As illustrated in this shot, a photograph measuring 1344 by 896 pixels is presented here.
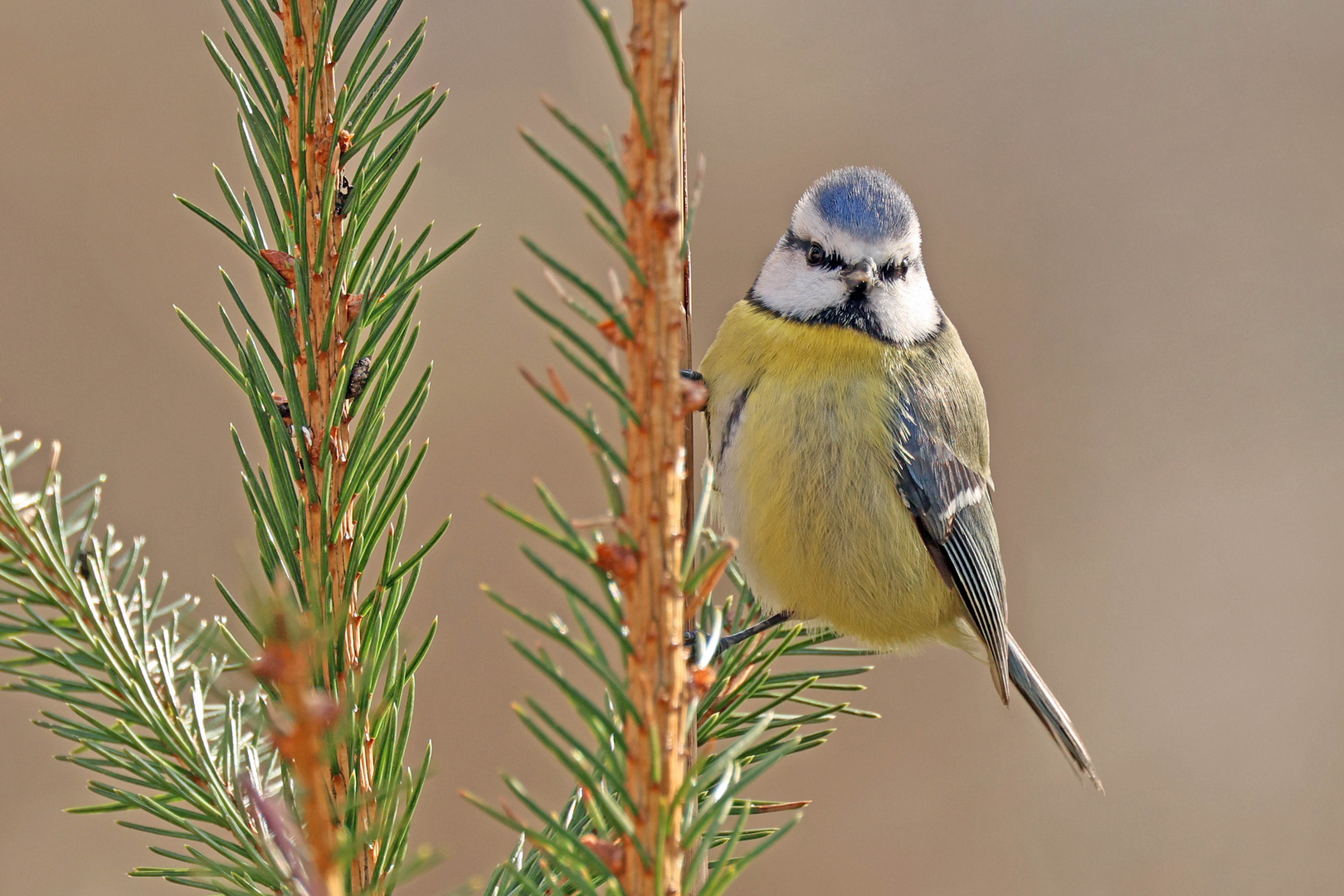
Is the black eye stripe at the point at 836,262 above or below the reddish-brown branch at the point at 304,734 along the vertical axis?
above

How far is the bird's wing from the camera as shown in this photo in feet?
4.52

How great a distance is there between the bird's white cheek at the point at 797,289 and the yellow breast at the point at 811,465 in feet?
0.09

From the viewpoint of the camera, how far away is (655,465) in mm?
469

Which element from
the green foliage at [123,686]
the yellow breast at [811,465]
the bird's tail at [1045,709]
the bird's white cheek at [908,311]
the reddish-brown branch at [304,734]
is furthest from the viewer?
the bird's tail at [1045,709]

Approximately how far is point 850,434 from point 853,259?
0.23 m

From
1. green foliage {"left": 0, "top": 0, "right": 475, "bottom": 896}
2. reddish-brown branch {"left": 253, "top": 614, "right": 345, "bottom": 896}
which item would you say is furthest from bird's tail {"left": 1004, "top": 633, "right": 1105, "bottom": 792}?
reddish-brown branch {"left": 253, "top": 614, "right": 345, "bottom": 896}

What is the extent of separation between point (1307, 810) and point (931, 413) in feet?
8.43

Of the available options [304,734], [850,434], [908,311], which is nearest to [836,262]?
[908,311]

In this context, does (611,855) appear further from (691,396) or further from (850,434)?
(850,434)

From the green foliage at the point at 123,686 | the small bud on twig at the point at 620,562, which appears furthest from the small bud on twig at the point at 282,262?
the small bud on twig at the point at 620,562

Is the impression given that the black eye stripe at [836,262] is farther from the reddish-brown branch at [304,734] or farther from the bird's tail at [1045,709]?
the reddish-brown branch at [304,734]

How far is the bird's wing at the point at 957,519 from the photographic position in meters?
1.38

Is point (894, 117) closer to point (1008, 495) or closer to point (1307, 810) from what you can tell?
point (1008, 495)

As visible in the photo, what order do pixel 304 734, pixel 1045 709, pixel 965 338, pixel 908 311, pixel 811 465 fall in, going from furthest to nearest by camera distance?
pixel 965 338, pixel 1045 709, pixel 908 311, pixel 811 465, pixel 304 734
